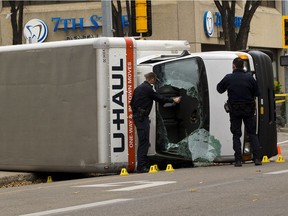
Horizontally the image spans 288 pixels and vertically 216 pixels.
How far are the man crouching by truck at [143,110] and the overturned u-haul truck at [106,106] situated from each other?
0.30m

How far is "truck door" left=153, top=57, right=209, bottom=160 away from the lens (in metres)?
16.1

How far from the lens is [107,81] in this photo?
15.5 meters

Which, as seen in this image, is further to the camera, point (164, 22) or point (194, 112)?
point (164, 22)

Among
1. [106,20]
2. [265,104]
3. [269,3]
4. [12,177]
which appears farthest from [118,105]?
[269,3]

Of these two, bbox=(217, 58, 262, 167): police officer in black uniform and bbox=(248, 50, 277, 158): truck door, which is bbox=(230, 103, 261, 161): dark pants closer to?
bbox=(217, 58, 262, 167): police officer in black uniform

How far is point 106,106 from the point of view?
15.5 meters

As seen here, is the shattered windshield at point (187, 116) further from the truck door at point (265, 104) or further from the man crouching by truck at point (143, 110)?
the truck door at point (265, 104)

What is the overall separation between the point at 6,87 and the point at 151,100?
285 cm

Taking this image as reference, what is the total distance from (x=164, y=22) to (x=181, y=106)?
74.1 feet

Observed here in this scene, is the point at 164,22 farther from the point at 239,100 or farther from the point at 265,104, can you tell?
the point at 239,100

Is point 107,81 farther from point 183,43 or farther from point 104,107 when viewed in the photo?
point 183,43

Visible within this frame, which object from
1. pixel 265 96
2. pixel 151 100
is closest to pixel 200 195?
pixel 151 100

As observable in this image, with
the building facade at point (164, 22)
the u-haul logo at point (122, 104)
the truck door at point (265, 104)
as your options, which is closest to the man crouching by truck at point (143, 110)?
the u-haul logo at point (122, 104)

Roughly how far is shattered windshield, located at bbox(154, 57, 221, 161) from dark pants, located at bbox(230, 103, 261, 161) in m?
0.68
